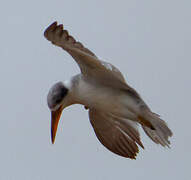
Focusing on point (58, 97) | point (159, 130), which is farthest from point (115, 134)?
point (58, 97)

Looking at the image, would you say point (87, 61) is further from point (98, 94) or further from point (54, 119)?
point (54, 119)

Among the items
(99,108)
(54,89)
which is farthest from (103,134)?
(54,89)

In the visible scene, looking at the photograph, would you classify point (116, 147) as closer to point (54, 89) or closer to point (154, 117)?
point (154, 117)

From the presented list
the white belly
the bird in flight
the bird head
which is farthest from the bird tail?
the bird head

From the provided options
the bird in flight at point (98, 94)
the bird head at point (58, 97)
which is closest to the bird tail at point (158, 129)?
the bird in flight at point (98, 94)

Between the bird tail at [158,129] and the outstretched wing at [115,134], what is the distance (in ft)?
1.30

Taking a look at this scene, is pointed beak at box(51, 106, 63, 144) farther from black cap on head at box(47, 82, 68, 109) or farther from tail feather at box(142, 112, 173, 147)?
tail feather at box(142, 112, 173, 147)

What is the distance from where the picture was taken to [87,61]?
466 cm

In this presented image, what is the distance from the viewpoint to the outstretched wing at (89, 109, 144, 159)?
5559mm

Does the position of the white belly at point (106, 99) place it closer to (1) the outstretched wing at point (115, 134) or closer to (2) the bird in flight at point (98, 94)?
(2) the bird in flight at point (98, 94)

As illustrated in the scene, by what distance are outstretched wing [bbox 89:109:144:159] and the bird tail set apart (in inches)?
15.6

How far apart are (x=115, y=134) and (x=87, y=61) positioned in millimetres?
1182

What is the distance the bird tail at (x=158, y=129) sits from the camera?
5020 mm

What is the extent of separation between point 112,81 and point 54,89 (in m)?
0.47
